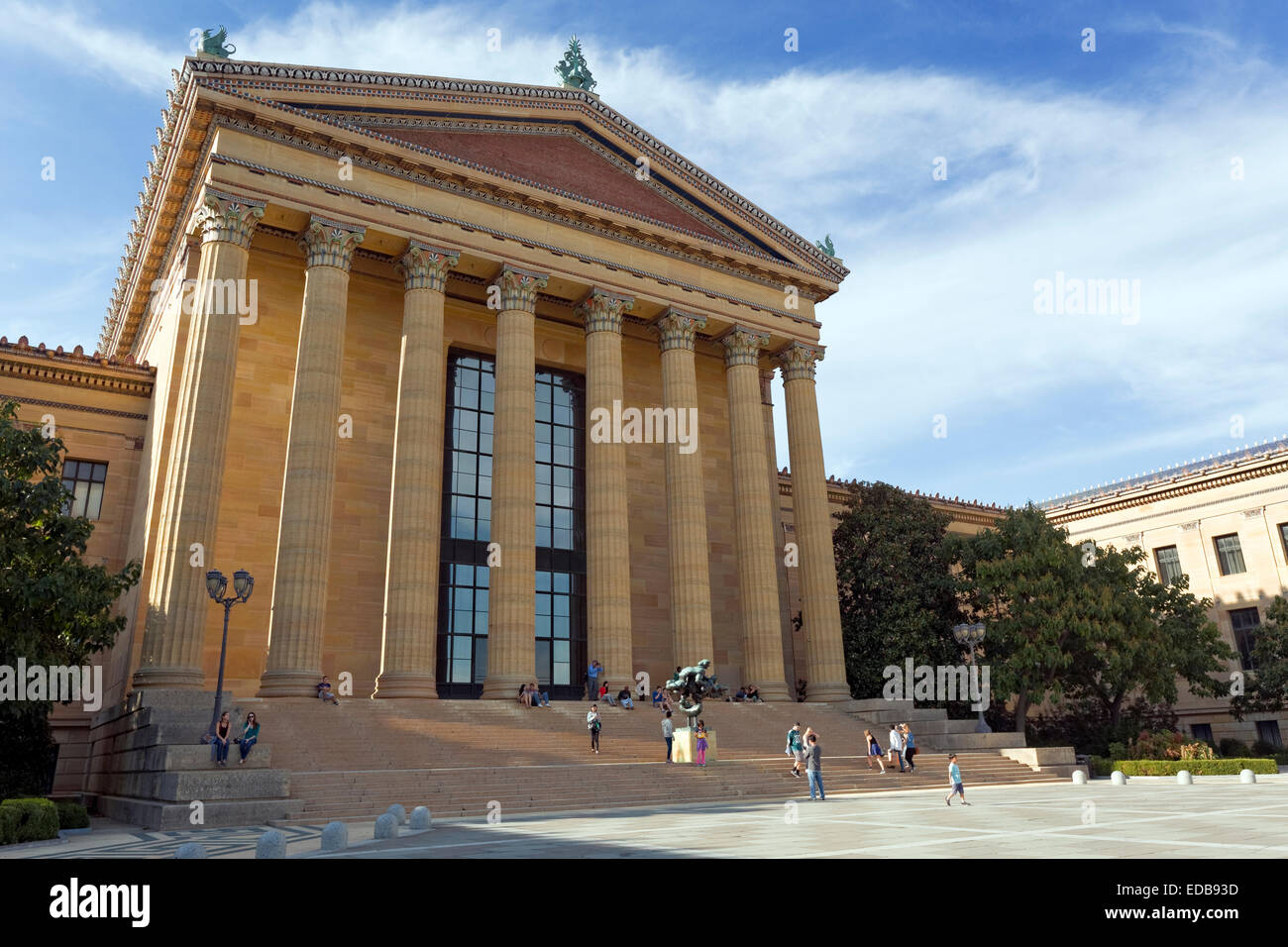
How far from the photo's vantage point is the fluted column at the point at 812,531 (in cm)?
3794

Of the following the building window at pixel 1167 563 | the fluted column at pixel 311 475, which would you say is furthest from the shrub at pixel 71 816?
the building window at pixel 1167 563

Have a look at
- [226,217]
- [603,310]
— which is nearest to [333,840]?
[226,217]

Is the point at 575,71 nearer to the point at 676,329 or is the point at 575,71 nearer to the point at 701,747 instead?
the point at 676,329

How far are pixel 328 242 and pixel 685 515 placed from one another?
56.4 feet

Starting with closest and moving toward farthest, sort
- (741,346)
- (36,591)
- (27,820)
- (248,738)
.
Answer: (27,820) → (248,738) → (36,591) → (741,346)

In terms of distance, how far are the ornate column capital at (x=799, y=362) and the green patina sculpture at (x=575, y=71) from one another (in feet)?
50.7

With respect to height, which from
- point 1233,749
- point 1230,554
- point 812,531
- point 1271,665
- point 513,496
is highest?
point 513,496

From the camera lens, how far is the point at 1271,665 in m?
41.2

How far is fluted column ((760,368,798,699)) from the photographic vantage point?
1634 inches

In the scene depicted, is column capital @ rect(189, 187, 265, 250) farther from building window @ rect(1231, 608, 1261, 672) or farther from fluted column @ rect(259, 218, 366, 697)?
building window @ rect(1231, 608, 1261, 672)

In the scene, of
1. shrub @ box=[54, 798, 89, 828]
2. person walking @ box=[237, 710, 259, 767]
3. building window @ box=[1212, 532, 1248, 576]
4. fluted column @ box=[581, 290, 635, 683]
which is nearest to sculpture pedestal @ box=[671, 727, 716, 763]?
fluted column @ box=[581, 290, 635, 683]

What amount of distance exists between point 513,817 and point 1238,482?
47.1 metres

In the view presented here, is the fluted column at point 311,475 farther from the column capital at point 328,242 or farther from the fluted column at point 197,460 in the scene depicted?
the fluted column at point 197,460
